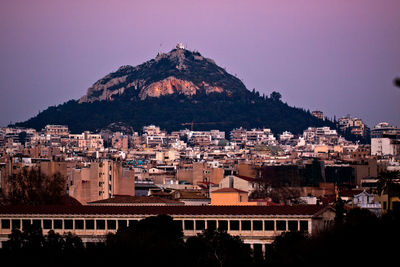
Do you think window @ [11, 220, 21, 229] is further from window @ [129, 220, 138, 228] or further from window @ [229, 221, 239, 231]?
window @ [229, 221, 239, 231]

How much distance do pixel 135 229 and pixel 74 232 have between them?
6438 mm

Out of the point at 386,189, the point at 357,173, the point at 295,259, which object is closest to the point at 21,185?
the point at 386,189

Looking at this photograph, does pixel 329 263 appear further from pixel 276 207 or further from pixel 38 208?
pixel 38 208

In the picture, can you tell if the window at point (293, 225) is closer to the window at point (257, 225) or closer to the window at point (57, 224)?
the window at point (257, 225)

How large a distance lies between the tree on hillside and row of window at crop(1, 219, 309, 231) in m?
14.5

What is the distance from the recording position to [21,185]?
80375 mm

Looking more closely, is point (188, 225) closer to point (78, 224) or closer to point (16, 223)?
point (78, 224)

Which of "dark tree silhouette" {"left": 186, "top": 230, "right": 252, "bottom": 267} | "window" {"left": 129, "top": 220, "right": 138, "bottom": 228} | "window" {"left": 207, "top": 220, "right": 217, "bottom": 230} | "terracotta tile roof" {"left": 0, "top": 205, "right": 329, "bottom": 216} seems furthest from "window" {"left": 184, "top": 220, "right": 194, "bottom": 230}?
"dark tree silhouette" {"left": 186, "top": 230, "right": 252, "bottom": 267}

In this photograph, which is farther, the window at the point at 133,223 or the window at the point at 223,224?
the window at the point at 223,224

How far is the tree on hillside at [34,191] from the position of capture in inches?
3034

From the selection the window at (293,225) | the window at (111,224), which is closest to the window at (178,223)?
the window at (111,224)

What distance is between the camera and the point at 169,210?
62.1 m

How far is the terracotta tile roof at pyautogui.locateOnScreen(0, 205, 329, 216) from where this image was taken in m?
60.1

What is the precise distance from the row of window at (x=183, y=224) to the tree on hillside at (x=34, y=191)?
572 inches
